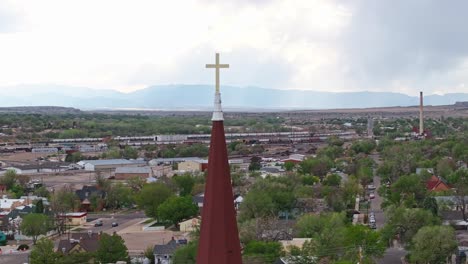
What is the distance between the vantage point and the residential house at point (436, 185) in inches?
2657

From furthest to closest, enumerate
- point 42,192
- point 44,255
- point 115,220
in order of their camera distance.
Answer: point 42,192 < point 115,220 < point 44,255

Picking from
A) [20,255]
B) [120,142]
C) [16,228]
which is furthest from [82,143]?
[20,255]

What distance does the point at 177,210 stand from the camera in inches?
2281

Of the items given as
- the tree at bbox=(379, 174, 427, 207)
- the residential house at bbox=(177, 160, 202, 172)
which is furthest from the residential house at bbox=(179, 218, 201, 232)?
the residential house at bbox=(177, 160, 202, 172)

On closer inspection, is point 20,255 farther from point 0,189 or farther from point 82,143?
point 82,143

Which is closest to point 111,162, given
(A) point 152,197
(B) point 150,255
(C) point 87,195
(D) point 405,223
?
Result: (C) point 87,195

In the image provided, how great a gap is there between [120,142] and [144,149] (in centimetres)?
2034

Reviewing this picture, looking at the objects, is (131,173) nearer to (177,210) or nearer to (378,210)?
(177,210)

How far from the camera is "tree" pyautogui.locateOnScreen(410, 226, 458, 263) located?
126ft

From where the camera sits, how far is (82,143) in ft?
501

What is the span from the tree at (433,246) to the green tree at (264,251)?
767 centimetres

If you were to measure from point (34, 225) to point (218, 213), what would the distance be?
150ft

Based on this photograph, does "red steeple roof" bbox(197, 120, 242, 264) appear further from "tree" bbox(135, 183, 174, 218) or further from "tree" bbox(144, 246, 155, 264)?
"tree" bbox(135, 183, 174, 218)

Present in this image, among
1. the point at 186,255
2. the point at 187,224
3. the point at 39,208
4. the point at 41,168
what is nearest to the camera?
the point at 186,255
